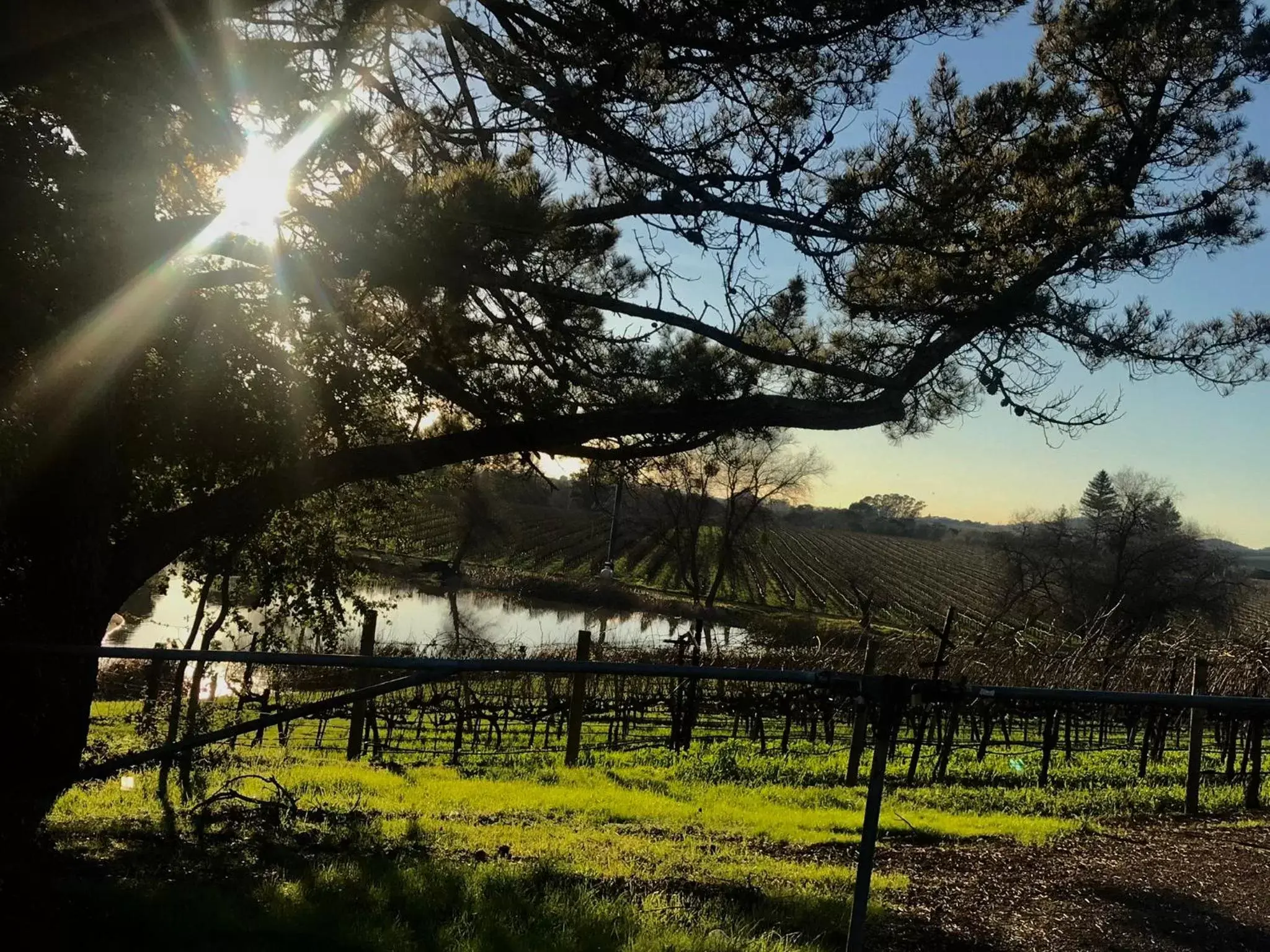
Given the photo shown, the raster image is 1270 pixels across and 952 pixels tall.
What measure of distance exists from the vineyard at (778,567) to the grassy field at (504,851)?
33202mm

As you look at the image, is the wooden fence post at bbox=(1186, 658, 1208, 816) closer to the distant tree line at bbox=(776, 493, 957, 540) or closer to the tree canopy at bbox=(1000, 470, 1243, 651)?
the tree canopy at bbox=(1000, 470, 1243, 651)

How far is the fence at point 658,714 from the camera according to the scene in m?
Answer: 2.84

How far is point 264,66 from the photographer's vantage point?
5.08m

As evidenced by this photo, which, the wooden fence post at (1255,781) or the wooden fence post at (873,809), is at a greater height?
the wooden fence post at (873,809)

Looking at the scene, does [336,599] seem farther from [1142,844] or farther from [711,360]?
[1142,844]

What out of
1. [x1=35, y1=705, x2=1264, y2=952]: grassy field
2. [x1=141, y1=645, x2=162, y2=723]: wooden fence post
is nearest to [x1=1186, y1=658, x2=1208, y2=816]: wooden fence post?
[x1=35, y1=705, x2=1264, y2=952]: grassy field

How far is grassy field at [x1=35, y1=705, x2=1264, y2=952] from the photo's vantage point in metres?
3.19

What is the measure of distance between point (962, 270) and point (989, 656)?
→ 10069 millimetres

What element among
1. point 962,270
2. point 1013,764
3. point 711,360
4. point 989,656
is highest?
point 962,270

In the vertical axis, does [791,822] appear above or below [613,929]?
below

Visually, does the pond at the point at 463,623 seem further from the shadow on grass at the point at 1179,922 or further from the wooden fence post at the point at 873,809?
the wooden fence post at the point at 873,809

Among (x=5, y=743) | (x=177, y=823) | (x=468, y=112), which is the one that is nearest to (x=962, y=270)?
(x=468, y=112)

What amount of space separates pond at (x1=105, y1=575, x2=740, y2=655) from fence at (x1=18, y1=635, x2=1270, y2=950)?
1.71m

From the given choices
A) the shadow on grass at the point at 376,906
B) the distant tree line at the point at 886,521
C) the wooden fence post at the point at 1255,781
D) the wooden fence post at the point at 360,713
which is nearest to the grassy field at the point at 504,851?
the shadow on grass at the point at 376,906
